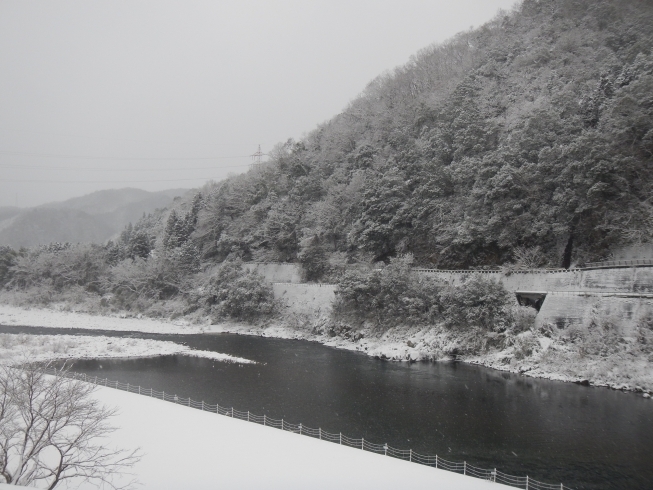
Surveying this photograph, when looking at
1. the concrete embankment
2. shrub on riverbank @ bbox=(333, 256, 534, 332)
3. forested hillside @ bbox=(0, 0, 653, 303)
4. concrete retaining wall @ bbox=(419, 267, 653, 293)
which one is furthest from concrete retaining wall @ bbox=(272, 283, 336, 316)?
concrete retaining wall @ bbox=(419, 267, 653, 293)

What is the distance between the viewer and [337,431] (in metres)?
15.7

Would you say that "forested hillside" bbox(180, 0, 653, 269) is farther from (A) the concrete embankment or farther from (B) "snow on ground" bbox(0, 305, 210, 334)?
(B) "snow on ground" bbox(0, 305, 210, 334)

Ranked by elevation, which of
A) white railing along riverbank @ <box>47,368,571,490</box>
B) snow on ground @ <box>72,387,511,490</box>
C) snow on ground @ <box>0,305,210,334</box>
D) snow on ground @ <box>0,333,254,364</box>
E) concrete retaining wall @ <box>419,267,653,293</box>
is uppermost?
concrete retaining wall @ <box>419,267,653,293</box>

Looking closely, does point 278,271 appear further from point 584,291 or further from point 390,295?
point 584,291

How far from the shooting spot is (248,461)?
441 inches

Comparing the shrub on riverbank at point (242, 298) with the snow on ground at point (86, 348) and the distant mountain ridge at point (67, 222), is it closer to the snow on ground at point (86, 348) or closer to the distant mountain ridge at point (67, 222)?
the snow on ground at point (86, 348)

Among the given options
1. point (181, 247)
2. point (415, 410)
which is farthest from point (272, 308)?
point (415, 410)

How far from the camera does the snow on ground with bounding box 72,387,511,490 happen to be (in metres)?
10.0

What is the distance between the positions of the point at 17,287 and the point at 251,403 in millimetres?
55532

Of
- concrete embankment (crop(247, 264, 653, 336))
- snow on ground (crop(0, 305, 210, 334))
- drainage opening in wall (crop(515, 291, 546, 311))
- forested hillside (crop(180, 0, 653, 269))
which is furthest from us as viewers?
snow on ground (crop(0, 305, 210, 334))

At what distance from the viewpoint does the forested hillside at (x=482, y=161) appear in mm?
26417

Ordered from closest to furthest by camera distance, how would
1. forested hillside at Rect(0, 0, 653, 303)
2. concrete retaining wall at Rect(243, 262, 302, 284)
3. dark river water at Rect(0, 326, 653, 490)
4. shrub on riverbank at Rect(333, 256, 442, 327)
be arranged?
1. dark river water at Rect(0, 326, 653, 490)
2. forested hillside at Rect(0, 0, 653, 303)
3. shrub on riverbank at Rect(333, 256, 442, 327)
4. concrete retaining wall at Rect(243, 262, 302, 284)

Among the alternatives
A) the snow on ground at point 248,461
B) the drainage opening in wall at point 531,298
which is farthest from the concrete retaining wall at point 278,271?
the snow on ground at point 248,461

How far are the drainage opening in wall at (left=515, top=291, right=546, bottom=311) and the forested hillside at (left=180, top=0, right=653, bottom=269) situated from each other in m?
4.22
